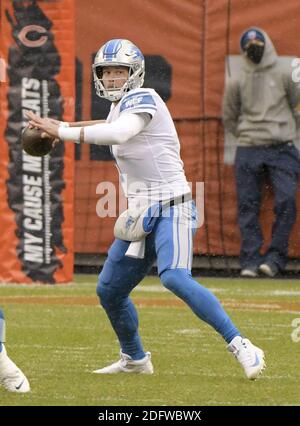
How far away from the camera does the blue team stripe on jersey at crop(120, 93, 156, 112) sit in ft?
20.2

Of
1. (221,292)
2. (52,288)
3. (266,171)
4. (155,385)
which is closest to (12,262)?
(52,288)

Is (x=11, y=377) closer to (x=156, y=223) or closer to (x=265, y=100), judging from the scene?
(x=156, y=223)

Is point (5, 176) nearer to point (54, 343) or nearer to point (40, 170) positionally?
point (40, 170)

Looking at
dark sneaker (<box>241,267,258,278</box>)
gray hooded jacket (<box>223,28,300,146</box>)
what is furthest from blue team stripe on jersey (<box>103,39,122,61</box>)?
dark sneaker (<box>241,267,258,278</box>)

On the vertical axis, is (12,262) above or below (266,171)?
below

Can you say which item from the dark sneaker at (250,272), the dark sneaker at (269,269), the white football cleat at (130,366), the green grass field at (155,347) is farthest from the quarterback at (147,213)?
the dark sneaker at (250,272)

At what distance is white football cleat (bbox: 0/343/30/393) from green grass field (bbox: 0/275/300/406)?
0.06m

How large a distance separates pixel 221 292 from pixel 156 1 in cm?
300

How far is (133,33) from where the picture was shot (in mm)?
12125

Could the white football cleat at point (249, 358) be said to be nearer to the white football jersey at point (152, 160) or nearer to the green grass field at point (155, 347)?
the green grass field at point (155, 347)

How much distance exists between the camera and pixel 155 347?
755cm

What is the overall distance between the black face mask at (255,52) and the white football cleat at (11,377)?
20.4 feet

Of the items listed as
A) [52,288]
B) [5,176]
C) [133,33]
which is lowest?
[52,288]

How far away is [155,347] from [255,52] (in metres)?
4.65
